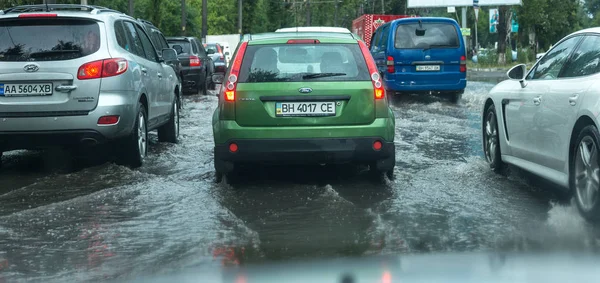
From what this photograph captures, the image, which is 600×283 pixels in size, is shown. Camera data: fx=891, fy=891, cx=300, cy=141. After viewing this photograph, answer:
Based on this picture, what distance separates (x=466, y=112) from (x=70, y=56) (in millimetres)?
10273

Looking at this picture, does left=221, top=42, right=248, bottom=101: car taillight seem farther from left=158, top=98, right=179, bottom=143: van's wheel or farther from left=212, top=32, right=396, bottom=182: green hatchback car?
left=158, top=98, right=179, bottom=143: van's wheel

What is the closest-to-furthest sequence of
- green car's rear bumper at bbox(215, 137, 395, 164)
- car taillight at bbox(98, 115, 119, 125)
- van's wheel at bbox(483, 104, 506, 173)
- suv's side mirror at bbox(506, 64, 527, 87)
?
green car's rear bumper at bbox(215, 137, 395, 164) → suv's side mirror at bbox(506, 64, 527, 87) → car taillight at bbox(98, 115, 119, 125) → van's wheel at bbox(483, 104, 506, 173)

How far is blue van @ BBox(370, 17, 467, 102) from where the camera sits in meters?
18.5

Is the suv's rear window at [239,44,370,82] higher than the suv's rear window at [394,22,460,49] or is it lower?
higher

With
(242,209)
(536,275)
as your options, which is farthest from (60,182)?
(536,275)

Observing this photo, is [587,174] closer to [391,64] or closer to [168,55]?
[168,55]

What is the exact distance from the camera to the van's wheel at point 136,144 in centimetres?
923

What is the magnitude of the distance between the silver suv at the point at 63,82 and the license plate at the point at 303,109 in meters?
1.90

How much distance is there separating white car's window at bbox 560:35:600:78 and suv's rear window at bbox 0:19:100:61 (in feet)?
14.9

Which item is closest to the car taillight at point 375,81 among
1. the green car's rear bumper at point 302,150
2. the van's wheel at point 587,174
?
the green car's rear bumper at point 302,150

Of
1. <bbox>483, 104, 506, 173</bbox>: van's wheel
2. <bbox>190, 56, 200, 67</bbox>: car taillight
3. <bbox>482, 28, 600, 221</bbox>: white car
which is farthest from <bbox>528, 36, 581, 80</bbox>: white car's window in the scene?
<bbox>190, 56, 200, 67</bbox>: car taillight

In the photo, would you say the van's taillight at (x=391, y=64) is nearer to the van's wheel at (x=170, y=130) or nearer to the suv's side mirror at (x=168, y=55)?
the van's wheel at (x=170, y=130)

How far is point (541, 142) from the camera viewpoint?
7.22m

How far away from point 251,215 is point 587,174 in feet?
8.07
